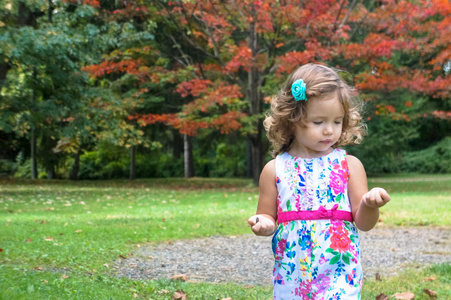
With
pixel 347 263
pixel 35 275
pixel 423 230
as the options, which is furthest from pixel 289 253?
pixel 423 230

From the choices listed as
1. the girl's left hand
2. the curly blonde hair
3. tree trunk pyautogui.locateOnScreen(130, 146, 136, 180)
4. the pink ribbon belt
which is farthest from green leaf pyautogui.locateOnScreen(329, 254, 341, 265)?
tree trunk pyautogui.locateOnScreen(130, 146, 136, 180)

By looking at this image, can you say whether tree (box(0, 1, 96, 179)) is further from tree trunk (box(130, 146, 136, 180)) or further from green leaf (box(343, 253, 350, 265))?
green leaf (box(343, 253, 350, 265))

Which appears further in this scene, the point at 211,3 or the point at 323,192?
the point at 211,3

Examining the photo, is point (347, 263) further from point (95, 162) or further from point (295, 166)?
point (95, 162)

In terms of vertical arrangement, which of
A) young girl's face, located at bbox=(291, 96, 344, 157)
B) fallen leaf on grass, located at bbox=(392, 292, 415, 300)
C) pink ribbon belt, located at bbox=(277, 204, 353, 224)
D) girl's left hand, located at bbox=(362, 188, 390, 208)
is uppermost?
young girl's face, located at bbox=(291, 96, 344, 157)

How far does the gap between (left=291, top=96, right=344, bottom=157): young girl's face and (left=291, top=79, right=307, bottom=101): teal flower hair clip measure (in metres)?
0.06

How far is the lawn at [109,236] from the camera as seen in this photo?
4.08 metres

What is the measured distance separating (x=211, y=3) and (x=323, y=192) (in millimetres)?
14005

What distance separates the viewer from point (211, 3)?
15961 millimetres

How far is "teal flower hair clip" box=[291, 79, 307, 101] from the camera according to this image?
8.73 feet

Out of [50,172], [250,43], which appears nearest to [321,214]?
[250,43]

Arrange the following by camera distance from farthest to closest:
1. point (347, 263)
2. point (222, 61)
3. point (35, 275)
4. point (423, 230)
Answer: point (222, 61) → point (423, 230) → point (35, 275) → point (347, 263)

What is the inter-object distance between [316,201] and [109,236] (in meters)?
4.84

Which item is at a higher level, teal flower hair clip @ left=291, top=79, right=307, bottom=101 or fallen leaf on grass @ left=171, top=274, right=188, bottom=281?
teal flower hair clip @ left=291, top=79, right=307, bottom=101
